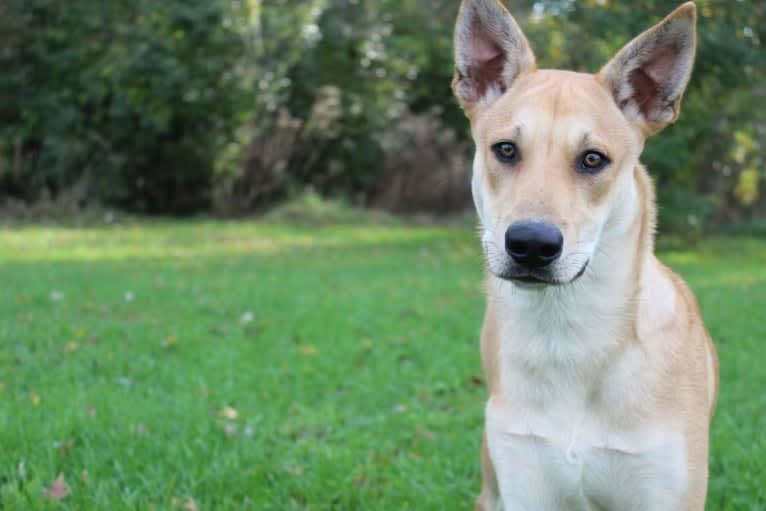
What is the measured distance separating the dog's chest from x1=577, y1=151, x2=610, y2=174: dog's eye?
31.3 inches

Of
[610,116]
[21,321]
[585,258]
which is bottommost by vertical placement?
[21,321]

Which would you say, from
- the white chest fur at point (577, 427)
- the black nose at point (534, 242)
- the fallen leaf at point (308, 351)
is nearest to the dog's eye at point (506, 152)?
the black nose at point (534, 242)

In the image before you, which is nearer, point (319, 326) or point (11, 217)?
point (319, 326)

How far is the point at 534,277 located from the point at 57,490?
2.28 meters

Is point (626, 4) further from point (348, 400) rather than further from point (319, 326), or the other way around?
point (348, 400)

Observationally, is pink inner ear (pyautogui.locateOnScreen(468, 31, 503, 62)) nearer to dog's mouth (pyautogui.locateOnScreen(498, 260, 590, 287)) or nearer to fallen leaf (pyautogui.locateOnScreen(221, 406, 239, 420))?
dog's mouth (pyautogui.locateOnScreen(498, 260, 590, 287))

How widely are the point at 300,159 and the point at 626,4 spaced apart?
10215 millimetres

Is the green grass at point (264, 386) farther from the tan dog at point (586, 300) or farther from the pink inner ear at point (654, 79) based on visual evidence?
the pink inner ear at point (654, 79)

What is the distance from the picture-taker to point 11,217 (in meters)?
17.5

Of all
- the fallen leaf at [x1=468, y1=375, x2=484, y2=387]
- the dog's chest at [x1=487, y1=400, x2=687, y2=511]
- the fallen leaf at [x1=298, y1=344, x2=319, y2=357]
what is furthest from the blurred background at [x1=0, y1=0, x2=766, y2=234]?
the dog's chest at [x1=487, y1=400, x2=687, y2=511]

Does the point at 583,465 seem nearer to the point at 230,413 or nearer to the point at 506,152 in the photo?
the point at 506,152

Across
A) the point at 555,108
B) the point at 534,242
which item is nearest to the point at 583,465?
the point at 534,242

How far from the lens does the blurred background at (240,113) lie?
17953 mm

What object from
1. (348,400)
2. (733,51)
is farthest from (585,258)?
(733,51)
